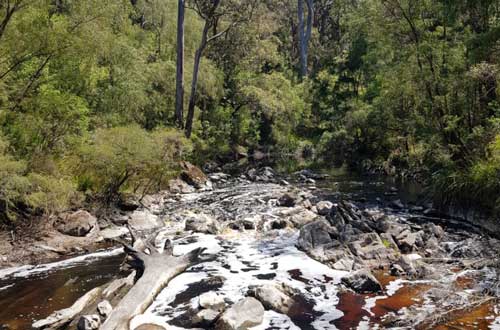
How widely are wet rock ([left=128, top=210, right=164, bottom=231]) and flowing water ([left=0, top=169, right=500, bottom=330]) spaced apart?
0.82 m

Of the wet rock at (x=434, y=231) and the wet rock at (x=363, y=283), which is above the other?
the wet rock at (x=434, y=231)

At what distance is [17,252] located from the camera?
12.0m

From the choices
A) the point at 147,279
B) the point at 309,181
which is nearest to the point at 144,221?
the point at 147,279

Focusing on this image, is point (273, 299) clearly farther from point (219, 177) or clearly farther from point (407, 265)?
point (219, 177)

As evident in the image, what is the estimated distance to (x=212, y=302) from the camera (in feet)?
27.9

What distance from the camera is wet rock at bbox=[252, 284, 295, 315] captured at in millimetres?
8398

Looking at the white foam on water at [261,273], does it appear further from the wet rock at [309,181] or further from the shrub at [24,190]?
the wet rock at [309,181]

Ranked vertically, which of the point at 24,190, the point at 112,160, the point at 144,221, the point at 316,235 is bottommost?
the point at 144,221

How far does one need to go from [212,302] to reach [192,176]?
16358mm

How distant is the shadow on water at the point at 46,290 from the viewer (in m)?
8.45

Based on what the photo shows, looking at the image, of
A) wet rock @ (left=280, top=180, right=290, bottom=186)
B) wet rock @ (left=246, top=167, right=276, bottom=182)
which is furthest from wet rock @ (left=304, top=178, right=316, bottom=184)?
wet rock @ (left=246, top=167, right=276, bottom=182)

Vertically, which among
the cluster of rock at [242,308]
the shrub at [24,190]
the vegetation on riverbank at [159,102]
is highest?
the vegetation on riverbank at [159,102]

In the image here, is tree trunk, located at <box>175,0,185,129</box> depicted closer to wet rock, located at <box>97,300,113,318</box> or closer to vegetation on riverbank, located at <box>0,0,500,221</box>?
vegetation on riverbank, located at <box>0,0,500,221</box>

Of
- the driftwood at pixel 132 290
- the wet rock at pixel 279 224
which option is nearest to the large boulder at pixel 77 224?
the driftwood at pixel 132 290
